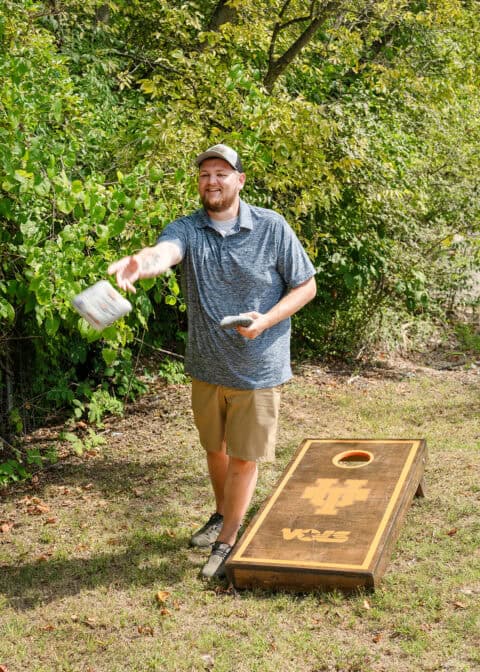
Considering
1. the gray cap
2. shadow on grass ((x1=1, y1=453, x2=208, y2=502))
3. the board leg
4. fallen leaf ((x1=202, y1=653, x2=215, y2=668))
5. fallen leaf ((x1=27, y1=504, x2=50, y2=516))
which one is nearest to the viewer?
fallen leaf ((x1=202, y1=653, x2=215, y2=668))

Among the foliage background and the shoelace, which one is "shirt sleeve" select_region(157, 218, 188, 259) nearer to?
the foliage background

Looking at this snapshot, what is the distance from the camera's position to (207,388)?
4332 mm

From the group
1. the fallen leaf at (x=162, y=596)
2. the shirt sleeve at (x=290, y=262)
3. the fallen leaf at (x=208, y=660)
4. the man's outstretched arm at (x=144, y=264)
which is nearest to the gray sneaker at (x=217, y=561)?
the fallen leaf at (x=162, y=596)

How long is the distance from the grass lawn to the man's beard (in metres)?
1.89

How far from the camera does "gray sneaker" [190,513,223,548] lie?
4.79m

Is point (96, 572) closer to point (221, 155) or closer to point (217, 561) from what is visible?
point (217, 561)

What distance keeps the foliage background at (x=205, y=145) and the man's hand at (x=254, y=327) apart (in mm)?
1273

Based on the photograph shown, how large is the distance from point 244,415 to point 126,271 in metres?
1.02

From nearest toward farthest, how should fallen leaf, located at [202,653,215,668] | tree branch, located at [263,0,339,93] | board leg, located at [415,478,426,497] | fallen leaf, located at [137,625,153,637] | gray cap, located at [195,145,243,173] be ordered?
fallen leaf, located at [202,653,215,668]
fallen leaf, located at [137,625,153,637]
gray cap, located at [195,145,243,173]
board leg, located at [415,478,426,497]
tree branch, located at [263,0,339,93]

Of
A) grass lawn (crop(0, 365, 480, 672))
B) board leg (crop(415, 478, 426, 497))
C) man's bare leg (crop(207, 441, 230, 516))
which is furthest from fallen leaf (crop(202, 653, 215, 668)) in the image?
board leg (crop(415, 478, 426, 497))

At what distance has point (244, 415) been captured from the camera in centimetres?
423

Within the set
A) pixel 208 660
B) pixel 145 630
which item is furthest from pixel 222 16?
pixel 208 660

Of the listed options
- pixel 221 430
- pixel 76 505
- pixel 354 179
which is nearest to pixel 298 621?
pixel 221 430

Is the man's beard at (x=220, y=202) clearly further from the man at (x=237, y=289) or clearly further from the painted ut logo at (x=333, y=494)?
the painted ut logo at (x=333, y=494)
